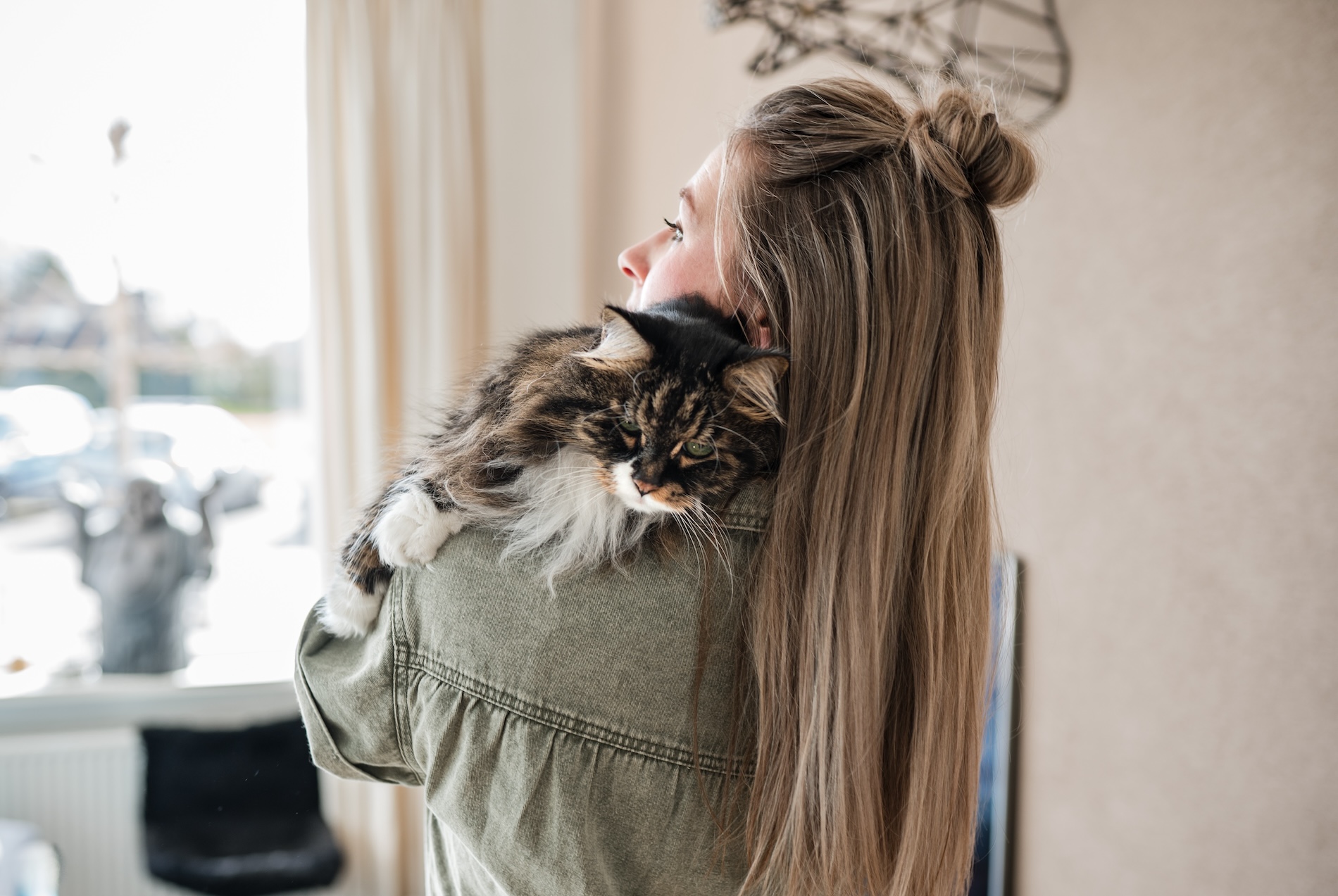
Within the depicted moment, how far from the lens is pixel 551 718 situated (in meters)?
0.65

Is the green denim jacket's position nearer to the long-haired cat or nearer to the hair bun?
the long-haired cat

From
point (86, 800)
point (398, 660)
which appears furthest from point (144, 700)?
point (398, 660)

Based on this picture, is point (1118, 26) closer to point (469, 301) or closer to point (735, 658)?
point (735, 658)

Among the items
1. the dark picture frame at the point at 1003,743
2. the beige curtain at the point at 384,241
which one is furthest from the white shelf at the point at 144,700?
the dark picture frame at the point at 1003,743

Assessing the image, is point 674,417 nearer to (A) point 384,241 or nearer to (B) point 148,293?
(A) point 384,241

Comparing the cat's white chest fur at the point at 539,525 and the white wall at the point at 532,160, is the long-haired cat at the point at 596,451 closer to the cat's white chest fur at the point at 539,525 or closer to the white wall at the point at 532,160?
the cat's white chest fur at the point at 539,525

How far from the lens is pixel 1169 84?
3.77 ft

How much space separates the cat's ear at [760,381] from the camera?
697mm

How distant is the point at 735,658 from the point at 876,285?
1.13 feet

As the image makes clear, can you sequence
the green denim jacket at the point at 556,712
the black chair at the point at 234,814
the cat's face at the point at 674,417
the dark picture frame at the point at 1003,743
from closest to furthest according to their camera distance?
the green denim jacket at the point at 556,712 → the cat's face at the point at 674,417 → the dark picture frame at the point at 1003,743 → the black chair at the point at 234,814

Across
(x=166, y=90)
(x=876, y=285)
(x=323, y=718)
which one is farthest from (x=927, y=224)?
(x=166, y=90)

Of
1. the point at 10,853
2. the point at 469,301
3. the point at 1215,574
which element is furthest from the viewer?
the point at 469,301

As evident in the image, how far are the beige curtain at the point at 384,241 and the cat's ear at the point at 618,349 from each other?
1806mm

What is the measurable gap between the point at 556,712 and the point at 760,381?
1.10 ft
